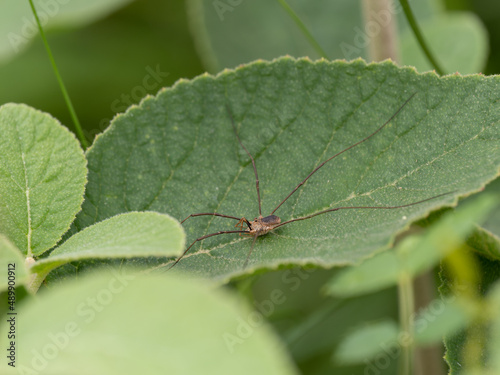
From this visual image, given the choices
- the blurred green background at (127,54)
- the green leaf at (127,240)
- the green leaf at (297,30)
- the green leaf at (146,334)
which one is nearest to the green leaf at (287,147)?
the green leaf at (127,240)

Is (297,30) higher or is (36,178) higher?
(36,178)

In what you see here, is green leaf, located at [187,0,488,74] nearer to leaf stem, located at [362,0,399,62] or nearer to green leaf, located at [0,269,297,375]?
leaf stem, located at [362,0,399,62]

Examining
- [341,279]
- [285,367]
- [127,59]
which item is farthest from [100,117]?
[285,367]

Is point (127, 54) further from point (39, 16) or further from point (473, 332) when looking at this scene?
point (473, 332)

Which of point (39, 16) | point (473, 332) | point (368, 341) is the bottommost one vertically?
point (473, 332)

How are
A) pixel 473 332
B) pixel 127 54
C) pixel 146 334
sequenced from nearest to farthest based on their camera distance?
1. pixel 146 334
2. pixel 473 332
3. pixel 127 54

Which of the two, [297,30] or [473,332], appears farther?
[297,30]

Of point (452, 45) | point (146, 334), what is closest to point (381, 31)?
point (452, 45)
